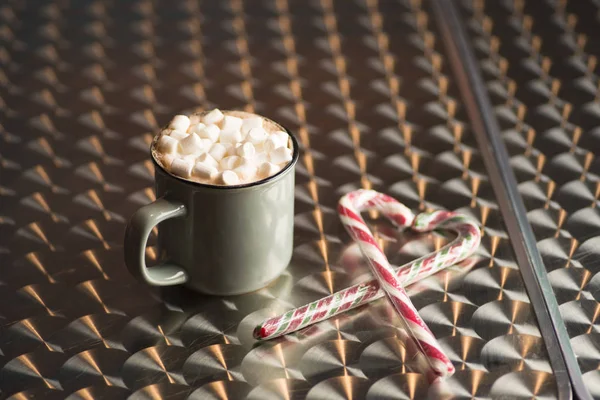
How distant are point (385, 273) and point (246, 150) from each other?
0.19m

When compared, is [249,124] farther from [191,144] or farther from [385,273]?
[385,273]

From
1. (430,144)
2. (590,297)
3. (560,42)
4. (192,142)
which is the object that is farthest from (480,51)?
(192,142)

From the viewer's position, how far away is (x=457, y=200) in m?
0.98

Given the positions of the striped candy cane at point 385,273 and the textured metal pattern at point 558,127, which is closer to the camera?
the striped candy cane at point 385,273

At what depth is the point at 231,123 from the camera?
2.68 ft

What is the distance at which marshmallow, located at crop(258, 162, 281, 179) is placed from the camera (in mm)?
767

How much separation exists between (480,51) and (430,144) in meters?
0.26

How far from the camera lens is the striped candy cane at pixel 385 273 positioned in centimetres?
75

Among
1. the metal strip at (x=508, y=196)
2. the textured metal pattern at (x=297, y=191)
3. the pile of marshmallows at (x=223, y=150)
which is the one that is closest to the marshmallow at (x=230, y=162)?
→ the pile of marshmallows at (x=223, y=150)

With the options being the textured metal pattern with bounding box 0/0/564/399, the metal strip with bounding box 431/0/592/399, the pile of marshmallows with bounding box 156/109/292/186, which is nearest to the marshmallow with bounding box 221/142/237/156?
the pile of marshmallows with bounding box 156/109/292/186

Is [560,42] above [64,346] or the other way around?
above

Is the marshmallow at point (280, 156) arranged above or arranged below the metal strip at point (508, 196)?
above

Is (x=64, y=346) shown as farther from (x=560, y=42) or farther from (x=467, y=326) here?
(x=560, y=42)

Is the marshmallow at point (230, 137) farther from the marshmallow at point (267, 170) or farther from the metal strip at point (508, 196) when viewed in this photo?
the metal strip at point (508, 196)
